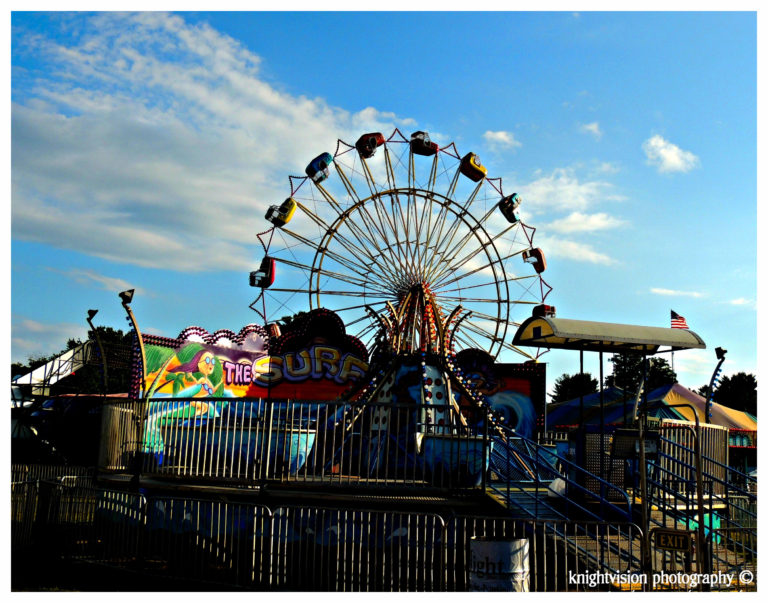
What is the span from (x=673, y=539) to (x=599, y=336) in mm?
3814

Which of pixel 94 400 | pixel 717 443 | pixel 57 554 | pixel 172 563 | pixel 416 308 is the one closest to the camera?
pixel 172 563

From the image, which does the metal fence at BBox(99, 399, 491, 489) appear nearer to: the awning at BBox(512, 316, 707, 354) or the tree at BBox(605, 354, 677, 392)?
the awning at BBox(512, 316, 707, 354)

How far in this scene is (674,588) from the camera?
8250 millimetres

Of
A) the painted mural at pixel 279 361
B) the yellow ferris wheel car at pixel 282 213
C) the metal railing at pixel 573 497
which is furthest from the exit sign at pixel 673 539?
the yellow ferris wheel car at pixel 282 213

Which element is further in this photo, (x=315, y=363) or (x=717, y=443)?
(x=315, y=363)

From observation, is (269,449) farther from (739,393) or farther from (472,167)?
(739,393)

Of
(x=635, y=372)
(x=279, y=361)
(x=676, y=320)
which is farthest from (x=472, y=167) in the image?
(x=635, y=372)

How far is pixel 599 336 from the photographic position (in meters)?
11.1

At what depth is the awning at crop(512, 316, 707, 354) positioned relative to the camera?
11.1 m

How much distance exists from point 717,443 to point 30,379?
27991 millimetres

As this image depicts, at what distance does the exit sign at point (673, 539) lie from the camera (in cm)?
779

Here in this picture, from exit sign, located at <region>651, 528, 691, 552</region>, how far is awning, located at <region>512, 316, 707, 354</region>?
3.56m

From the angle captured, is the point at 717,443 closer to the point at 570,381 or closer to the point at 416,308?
the point at 416,308

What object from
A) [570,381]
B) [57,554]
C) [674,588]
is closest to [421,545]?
[674,588]
